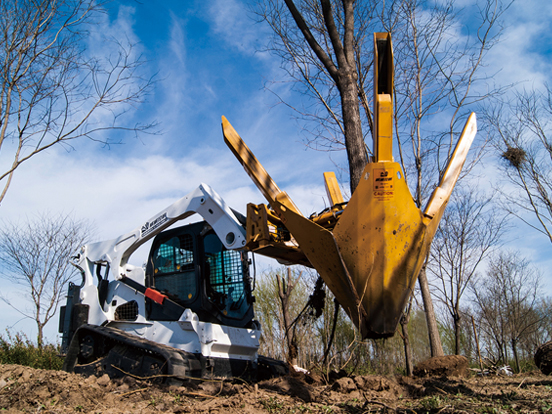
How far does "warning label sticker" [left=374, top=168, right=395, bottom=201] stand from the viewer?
4.14m

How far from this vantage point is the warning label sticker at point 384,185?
4.14 m

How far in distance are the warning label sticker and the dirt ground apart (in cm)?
188

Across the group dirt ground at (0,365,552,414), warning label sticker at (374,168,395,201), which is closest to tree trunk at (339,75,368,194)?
warning label sticker at (374,168,395,201)

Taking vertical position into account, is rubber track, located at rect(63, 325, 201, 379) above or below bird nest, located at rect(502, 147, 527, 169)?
below

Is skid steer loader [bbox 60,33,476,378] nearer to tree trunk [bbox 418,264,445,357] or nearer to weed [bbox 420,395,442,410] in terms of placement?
weed [bbox 420,395,442,410]

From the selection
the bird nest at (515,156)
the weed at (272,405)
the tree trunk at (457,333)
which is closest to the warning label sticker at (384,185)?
the weed at (272,405)

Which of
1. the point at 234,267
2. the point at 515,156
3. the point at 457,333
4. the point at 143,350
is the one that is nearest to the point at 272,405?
the point at 143,350

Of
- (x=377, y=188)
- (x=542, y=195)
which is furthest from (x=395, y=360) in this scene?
(x=377, y=188)

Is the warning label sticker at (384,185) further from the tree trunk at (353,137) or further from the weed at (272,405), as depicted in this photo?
the tree trunk at (353,137)

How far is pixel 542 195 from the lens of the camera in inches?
572

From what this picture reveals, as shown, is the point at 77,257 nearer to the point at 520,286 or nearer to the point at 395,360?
the point at 395,360

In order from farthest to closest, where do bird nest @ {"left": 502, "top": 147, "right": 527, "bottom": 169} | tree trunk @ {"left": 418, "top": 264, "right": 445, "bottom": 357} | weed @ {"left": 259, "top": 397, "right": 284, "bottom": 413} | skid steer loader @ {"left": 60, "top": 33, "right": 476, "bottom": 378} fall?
1. bird nest @ {"left": 502, "top": 147, "right": 527, "bottom": 169}
2. tree trunk @ {"left": 418, "top": 264, "right": 445, "bottom": 357}
3. skid steer loader @ {"left": 60, "top": 33, "right": 476, "bottom": 378}
4. weed @ {"left": 259, "top": 397, "right": 284, "bottom": 413}

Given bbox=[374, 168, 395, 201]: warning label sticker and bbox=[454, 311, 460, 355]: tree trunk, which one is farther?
bbox=[454, 311, 460, 355]: tree trunk

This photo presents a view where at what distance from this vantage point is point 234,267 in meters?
6.31
